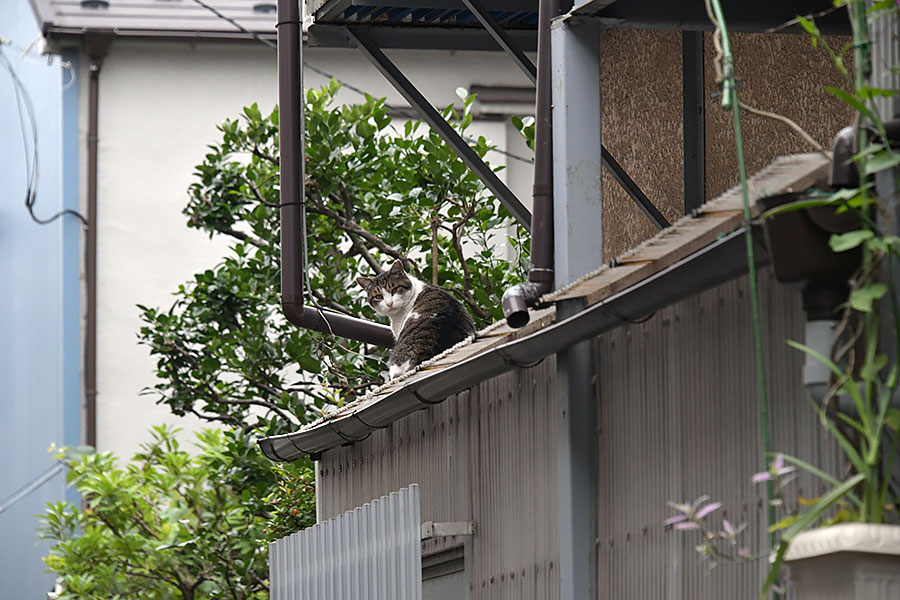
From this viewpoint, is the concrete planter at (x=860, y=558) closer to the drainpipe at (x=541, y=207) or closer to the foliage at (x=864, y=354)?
the foliage at (x=864, y=354)

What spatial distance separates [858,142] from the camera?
301 cm

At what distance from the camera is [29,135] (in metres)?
18.5

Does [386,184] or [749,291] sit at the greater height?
[386,184]

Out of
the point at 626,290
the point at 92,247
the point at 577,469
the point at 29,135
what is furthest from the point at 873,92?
the point at 29,135

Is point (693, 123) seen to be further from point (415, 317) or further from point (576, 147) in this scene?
point (576, 147)

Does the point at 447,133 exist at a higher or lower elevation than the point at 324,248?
lower

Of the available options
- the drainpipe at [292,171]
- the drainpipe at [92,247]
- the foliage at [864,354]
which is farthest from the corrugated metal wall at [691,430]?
the drainpipe at [92,247]

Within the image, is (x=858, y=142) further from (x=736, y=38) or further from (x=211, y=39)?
(x=211, y=39)

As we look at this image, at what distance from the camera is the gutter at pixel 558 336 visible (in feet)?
11.5

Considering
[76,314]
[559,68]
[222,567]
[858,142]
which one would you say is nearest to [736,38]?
[559,68]

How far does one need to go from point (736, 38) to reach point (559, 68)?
2452 mm

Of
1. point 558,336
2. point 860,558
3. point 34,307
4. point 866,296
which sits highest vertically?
point 34,307

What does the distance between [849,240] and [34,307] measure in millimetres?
16646

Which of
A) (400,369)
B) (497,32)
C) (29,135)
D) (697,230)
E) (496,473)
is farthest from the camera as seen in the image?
(29,135)
